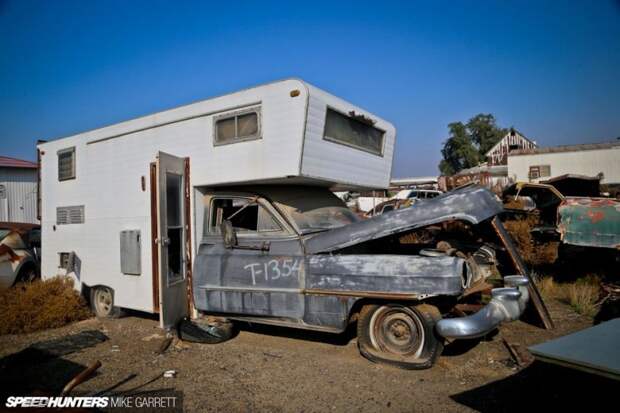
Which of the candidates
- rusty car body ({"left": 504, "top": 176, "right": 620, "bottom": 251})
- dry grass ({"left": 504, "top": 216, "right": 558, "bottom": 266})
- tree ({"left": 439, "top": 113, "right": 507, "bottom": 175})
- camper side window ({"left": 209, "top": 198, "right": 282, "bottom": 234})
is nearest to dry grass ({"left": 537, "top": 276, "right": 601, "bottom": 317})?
rusty car body ({"left": 504, "top": 176, "right": 620, "bottom": 251})

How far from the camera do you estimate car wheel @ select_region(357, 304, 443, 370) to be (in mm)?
4152

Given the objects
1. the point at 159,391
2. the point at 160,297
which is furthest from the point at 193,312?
the point at 159,391

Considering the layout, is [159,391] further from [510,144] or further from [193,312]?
[510,144]

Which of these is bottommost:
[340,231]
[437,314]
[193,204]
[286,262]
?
[437,314]

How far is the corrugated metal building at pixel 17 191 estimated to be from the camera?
18203 millimetres

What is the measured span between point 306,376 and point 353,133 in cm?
323

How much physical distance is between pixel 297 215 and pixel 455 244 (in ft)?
6.61

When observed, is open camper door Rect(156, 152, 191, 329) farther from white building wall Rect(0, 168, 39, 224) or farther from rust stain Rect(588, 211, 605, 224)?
white building wall Rect(0, 168, 39, 224)

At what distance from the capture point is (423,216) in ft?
14.4

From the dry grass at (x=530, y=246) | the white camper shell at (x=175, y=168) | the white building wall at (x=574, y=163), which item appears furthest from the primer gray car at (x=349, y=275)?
the white building wall at (x=574, y=163)

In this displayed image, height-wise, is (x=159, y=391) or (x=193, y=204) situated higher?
(x=193, y=204)

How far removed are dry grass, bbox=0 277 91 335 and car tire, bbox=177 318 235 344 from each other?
7.52 feet

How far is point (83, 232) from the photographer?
700 centimetres

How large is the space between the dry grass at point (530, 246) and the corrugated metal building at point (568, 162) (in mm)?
18514
